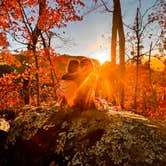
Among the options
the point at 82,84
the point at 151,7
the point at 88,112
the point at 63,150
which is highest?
the point at 151,7

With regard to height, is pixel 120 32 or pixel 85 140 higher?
pixel 120 32

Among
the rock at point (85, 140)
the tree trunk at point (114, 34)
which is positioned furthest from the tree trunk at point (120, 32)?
the rock at point (85, 140)

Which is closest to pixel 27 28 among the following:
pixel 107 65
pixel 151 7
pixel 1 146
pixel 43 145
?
pixel 107 65

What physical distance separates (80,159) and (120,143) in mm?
746

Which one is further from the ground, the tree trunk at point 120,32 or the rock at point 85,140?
the tree trunk at point 120,32

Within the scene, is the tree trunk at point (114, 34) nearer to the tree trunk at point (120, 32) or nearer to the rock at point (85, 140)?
the tree trunk at point (120, 32)

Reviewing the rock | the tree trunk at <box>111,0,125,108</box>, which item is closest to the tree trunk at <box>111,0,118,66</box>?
the tree trunk at <box>111,0,125,108</box>

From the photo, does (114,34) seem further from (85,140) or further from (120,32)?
(85,140)

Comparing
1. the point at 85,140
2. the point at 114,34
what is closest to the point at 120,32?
the point at 114,34

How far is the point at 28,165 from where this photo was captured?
230 inches

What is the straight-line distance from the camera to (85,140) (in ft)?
18.3

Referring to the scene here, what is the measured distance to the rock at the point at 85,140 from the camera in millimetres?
5105

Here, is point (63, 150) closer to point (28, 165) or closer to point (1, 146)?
point (28, 165)

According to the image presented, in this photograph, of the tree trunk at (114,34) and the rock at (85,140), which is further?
the tree trunk at (114,34)
